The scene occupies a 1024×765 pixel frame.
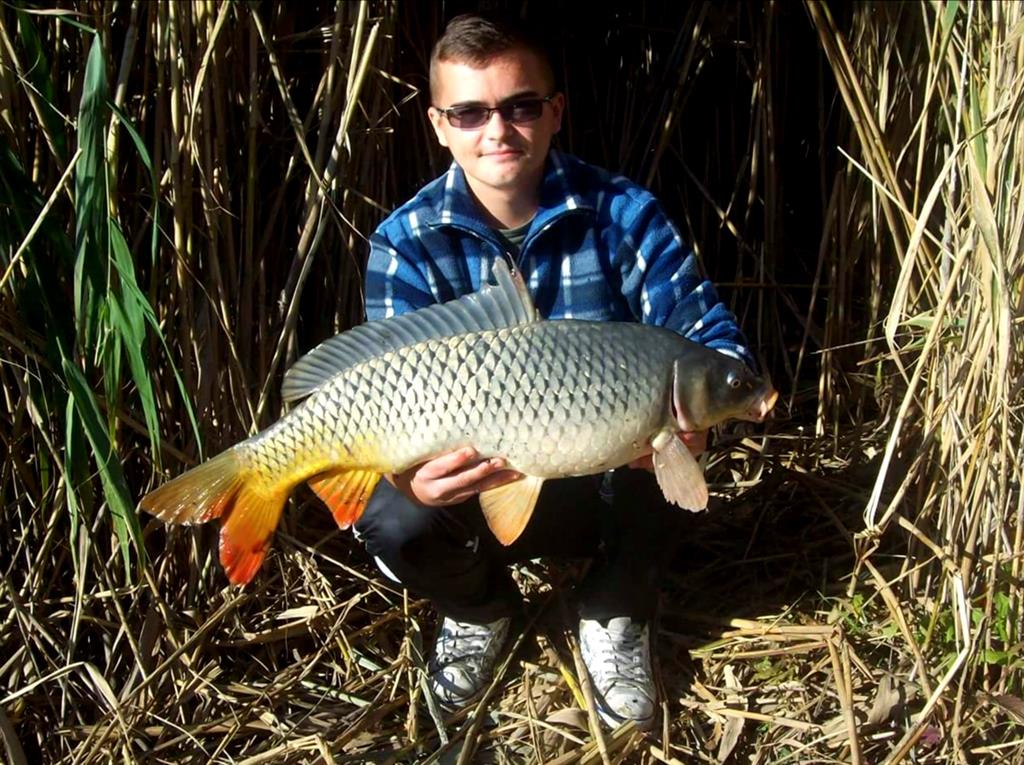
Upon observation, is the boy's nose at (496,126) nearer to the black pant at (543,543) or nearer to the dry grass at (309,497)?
the dry grass at (309,497)

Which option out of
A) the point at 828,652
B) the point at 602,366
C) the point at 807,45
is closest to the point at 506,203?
the point at 602,366

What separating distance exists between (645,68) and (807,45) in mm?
330

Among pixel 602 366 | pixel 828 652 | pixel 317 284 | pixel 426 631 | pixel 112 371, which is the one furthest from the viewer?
pixel 317 284

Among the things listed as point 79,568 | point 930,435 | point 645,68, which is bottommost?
point 79,568

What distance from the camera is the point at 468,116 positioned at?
140 cm

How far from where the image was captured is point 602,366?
1.15m

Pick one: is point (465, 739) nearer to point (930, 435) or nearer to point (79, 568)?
point (79, 568)

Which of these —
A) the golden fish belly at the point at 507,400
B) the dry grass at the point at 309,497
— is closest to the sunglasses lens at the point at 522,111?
the dry grass at the point at 309,497

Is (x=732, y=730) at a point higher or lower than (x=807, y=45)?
lower

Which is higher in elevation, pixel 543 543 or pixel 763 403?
pixel 763 403

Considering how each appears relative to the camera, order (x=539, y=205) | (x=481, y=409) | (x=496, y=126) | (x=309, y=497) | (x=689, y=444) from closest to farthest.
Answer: (x=481, y=409) → (x=689, y=444) → (x=496, y=126) → (x=539, y=205) → (x=309, y=497)

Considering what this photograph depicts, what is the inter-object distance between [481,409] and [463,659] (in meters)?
0.55

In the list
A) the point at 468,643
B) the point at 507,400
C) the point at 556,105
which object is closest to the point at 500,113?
the point at 556,105

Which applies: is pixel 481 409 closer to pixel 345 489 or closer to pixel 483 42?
pixel 345 489
